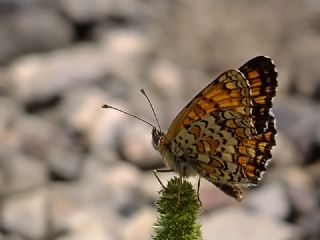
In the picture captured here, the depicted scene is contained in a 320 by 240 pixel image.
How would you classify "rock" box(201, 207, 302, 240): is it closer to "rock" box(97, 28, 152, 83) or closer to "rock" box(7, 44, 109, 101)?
"rock" box(97, 28, 152, 83)

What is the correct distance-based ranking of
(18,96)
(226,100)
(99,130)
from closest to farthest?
(226,100) < (99,130) < (18,96)

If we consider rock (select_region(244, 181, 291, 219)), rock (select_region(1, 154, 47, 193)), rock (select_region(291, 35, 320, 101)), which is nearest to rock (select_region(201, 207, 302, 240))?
rock (select_region(244, 181, 291, 219))

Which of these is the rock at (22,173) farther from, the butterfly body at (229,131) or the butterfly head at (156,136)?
the butterfly body at (229,131)

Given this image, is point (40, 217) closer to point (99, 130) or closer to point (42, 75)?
point (99, 130)

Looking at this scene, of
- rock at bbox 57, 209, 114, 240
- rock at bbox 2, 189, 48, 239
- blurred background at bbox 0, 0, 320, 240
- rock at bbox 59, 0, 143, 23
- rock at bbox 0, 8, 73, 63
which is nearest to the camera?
rock at bbox 57, 209, 114, 240

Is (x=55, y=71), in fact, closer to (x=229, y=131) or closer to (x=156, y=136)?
(x=156, y=136)

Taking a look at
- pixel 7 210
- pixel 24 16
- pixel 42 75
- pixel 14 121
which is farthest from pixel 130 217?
pixel 24 16

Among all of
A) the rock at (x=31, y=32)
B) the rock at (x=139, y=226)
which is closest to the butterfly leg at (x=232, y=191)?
the rock at (x=139, y=226)
